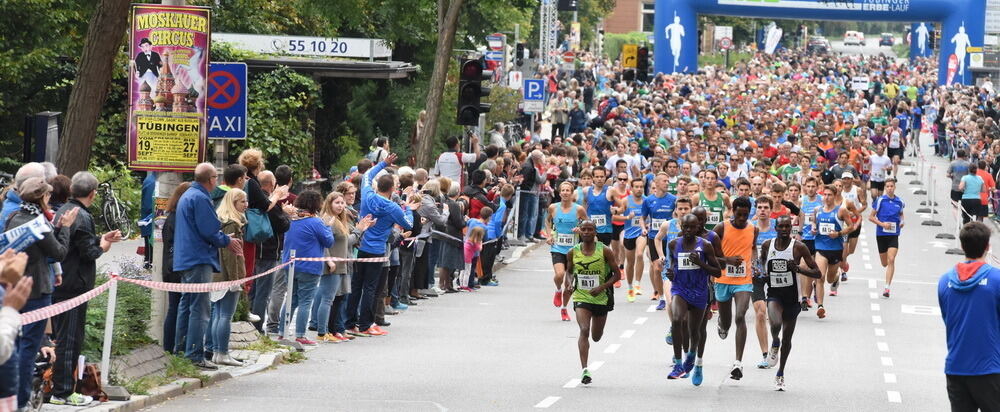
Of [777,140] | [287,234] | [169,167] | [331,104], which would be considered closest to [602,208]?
[287,234]

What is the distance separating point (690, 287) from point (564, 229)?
5.67 meters

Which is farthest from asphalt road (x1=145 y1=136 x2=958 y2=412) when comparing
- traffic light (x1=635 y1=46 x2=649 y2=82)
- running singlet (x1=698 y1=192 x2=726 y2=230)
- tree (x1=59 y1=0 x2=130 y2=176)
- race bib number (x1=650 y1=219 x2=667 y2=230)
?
traffic light (x1=635 y1=46 x2=649 y2=82)

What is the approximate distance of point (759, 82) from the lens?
7069cm

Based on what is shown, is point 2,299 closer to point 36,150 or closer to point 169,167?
point 169,167

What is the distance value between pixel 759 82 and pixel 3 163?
4823 cm

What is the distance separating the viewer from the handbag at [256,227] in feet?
49.0

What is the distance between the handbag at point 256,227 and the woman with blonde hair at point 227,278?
0.57 m

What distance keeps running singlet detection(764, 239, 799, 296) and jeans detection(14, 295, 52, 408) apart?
259 inches

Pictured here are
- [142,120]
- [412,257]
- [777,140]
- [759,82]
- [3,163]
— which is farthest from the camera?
[759,82]

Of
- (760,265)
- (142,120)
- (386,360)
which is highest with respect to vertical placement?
(142,120)

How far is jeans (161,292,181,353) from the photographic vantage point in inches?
544

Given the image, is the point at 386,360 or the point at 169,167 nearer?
the point at 169,167

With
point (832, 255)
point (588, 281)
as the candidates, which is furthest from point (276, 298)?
point (832, 255)

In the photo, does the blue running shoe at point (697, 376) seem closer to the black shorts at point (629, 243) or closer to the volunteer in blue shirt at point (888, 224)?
the black shorts at point (629, 243)
